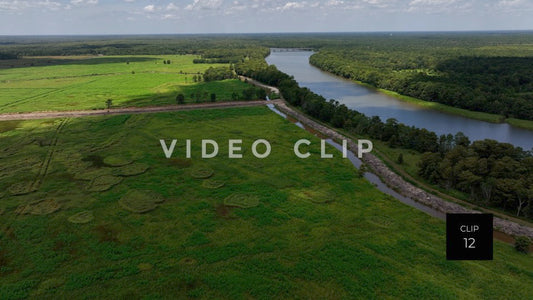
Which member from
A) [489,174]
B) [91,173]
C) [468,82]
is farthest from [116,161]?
[468,82]

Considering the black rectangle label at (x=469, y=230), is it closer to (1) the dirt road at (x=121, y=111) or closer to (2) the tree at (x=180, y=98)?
(1) the dirt road at (x=121, y=111)

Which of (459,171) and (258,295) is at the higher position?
(459,171)

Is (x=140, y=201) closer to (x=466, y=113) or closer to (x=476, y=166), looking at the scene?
(x=476, y=166)

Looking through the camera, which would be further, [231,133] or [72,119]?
[72,119]

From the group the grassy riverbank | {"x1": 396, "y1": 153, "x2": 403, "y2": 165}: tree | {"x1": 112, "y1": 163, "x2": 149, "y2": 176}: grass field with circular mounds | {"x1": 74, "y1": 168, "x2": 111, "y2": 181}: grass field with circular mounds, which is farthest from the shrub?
the grassy riverbank

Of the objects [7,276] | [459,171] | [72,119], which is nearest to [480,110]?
[459,171]

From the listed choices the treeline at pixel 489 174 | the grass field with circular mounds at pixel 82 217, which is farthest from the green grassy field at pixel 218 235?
the treeline at pixel 489 174

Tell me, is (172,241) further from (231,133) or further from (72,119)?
(72,119)
